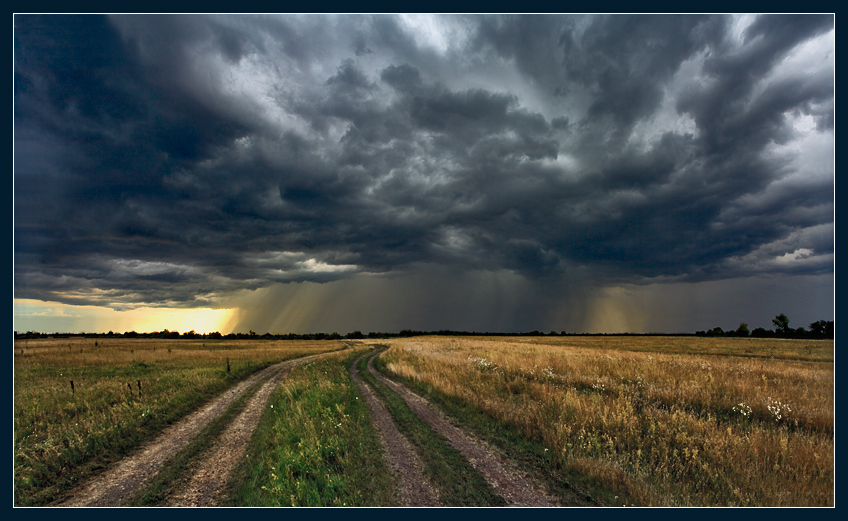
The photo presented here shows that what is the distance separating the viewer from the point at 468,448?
9023 mm

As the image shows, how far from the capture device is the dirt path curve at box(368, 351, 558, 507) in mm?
6613

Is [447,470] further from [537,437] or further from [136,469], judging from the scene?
[136,469]

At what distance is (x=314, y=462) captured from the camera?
8.20 meters

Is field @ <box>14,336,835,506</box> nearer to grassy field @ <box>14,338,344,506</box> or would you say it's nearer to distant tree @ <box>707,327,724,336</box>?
grassy field @ <box>14,338,344,506</box>

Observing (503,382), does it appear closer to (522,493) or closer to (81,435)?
(522,493)

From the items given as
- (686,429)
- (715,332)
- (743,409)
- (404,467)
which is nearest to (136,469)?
(404,467)

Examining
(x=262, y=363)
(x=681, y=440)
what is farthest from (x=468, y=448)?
(x=262, y=363)

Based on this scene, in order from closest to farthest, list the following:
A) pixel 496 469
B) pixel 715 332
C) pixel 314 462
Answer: pixel 496 469 → pixel 314 462 → pixel 715 332

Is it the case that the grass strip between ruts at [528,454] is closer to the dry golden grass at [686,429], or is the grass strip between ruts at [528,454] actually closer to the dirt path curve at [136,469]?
the dry golden grass at [686,429]

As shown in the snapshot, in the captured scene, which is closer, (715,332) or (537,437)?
(537,437)

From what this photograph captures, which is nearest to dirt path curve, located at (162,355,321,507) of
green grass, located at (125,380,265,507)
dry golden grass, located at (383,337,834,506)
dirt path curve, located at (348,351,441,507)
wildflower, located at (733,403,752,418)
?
green grass, located at (125,380,265,507)

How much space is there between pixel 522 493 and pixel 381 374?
19.9 metres

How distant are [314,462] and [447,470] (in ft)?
10.9

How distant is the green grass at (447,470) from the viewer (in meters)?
6.50
